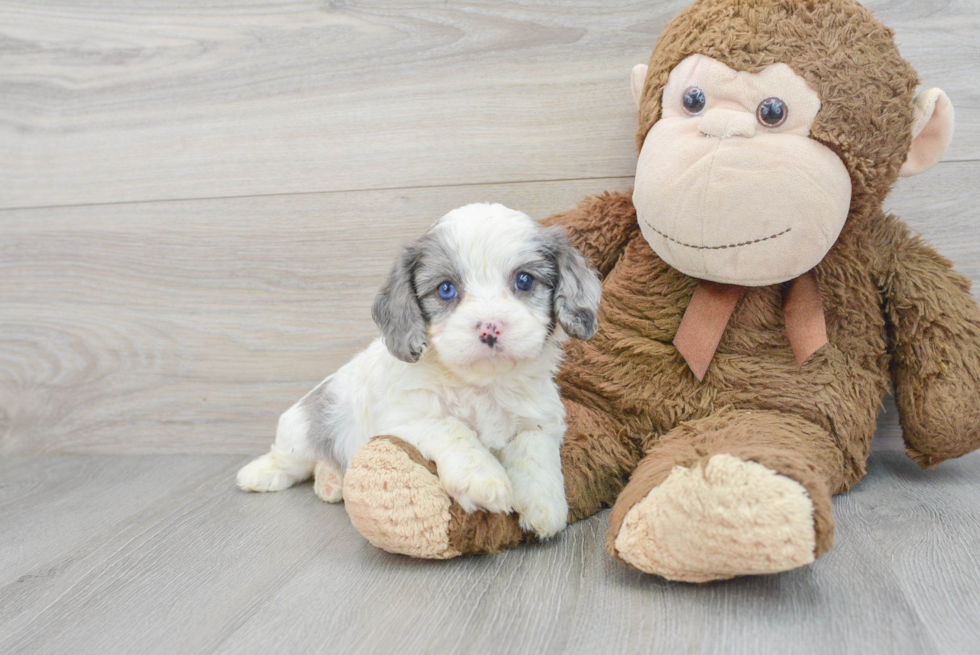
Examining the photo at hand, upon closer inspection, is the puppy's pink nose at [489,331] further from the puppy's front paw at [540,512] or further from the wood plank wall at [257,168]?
the wood plank wall at [257,168]

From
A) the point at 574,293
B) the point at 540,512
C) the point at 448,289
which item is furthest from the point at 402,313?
the point at 540,512

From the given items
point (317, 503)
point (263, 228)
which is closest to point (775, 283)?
point (317, 503)

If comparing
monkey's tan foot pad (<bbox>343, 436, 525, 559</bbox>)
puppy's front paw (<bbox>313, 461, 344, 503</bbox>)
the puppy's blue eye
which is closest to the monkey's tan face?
the puppy's blue eye

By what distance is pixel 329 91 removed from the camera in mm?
2107

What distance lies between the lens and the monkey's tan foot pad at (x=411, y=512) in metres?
1.34

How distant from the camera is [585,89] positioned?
2000 mm

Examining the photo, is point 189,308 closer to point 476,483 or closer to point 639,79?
point 476,483

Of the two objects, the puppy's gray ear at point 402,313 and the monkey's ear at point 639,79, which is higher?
the monkey's ear at point 639,79

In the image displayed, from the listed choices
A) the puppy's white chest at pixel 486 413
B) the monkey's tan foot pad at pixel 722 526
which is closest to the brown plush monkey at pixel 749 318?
the monkey's tan foot pad at pixel 722 526

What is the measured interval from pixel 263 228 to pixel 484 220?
98cm

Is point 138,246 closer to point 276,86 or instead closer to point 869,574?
point 276,86

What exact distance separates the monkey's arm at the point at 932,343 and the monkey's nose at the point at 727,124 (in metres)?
0.52

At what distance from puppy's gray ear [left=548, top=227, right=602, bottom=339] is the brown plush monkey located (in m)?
0.21

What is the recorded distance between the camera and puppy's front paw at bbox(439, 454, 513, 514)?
4.40 ft
